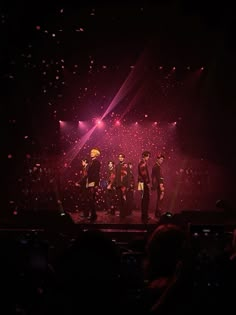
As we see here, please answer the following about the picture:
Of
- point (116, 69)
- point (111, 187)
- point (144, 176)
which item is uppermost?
point (116, 69)

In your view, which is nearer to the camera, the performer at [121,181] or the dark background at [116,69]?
the performer at [121,181]

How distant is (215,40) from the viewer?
14.5 meters

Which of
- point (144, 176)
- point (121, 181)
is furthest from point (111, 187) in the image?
point (144, 176)

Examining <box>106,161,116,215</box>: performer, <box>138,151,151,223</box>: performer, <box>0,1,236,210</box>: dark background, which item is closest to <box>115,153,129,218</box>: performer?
<box>106,161,116,215</box>: performer

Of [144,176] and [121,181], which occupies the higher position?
[144,176]

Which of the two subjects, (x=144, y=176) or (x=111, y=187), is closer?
(x=144, y=176)

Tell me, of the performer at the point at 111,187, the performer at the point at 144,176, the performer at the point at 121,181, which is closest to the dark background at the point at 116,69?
the performer at the point at 111,187

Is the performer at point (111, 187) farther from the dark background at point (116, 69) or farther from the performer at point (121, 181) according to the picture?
the dark background at point (116, 69)

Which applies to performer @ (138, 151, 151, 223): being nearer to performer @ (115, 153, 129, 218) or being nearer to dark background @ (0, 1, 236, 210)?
performer @ (115, 153, 129, 218)

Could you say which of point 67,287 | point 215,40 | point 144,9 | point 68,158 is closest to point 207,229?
point 67,287

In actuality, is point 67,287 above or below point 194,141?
below

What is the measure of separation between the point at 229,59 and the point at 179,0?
295 centimetres

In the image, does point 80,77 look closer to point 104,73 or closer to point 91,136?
point 104,73

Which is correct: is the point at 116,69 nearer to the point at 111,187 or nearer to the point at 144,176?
the point at 111,187
